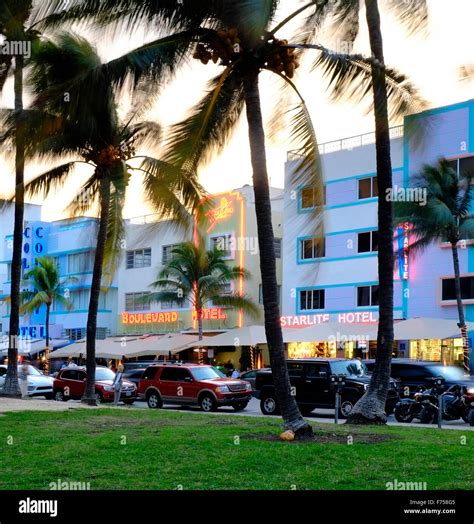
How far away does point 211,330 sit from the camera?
53062mm

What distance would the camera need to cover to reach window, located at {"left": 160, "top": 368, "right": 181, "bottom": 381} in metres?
29.8

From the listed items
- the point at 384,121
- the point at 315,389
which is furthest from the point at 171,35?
the point at 315,389

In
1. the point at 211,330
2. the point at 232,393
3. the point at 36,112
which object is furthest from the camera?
the point at 211,330

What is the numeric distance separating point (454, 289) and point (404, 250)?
3.77m

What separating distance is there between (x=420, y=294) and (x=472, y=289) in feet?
9.49

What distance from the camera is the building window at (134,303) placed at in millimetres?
60219

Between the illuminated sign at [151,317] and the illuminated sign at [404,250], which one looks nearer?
the illuminated sign at [404,250]

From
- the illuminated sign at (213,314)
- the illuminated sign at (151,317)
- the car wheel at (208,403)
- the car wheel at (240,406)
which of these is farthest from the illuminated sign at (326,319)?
the car wheel at (208,403)

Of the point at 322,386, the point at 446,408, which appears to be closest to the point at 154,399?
the point at 322,386

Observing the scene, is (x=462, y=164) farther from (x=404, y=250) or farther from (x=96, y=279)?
(x=96, y=279)

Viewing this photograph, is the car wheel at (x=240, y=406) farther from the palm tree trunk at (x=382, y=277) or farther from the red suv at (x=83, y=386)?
the palm tree trunk at (x=382, y=277)

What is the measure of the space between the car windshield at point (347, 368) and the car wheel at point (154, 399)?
737 cm

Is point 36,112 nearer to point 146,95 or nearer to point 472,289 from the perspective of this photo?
point 146,95

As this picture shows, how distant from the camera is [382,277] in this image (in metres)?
18.2
